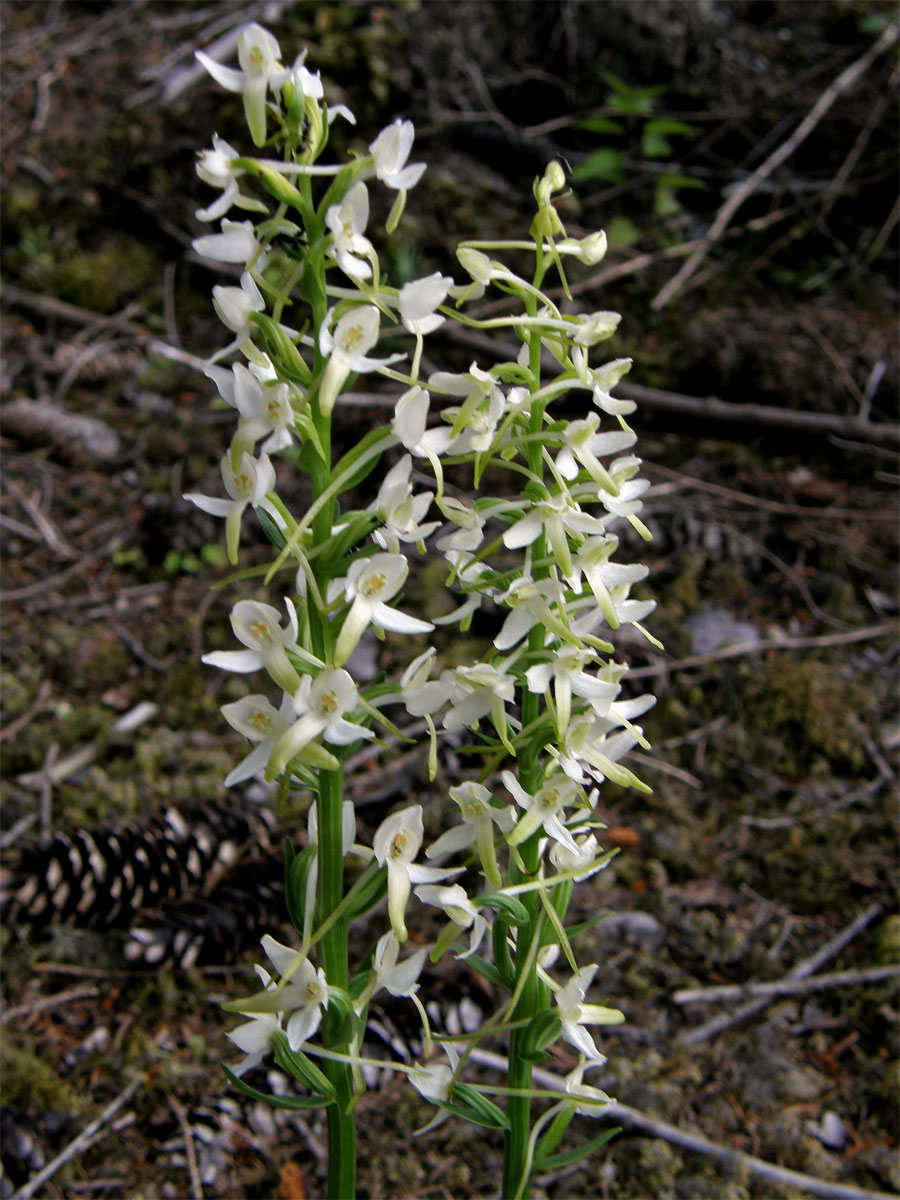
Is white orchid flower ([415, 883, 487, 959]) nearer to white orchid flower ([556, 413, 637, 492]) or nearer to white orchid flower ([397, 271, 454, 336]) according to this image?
white orchid flower ([556, 413, 637, 492])

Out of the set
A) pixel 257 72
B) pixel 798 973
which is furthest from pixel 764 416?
pixel 257 72

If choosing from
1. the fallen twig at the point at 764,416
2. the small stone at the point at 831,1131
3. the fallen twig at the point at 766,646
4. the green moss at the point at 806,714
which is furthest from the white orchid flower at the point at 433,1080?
Answer: the fallen twig at the point at 764,416

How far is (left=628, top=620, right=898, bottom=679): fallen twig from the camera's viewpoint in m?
2.36

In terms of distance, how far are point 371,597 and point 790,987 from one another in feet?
4.54

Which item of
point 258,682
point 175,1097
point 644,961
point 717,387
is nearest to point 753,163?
point 717,387

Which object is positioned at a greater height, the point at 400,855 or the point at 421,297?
the point at 421,297

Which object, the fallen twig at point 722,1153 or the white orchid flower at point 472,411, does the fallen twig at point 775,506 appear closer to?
the fallen twig at point 722,1153

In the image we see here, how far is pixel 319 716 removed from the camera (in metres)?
0.96

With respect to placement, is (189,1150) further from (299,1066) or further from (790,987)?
(790,987)

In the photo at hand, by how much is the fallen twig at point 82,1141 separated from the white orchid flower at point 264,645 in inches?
42.9

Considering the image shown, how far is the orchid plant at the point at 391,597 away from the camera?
96 cm

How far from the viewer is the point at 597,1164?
1.57 meters

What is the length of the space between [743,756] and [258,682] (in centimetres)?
127

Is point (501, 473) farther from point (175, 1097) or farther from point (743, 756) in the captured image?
point (175, 1097)
